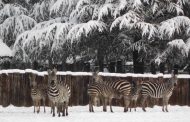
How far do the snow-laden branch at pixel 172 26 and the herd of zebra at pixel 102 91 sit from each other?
4926 millimetres

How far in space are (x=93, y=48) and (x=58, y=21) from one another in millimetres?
3188

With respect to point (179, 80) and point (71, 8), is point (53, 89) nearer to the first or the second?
point (179, 80)

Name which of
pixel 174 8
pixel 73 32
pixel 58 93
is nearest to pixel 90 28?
pixel 73 32

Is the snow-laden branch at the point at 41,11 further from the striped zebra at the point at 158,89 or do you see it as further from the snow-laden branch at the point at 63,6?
the striped zebra at the point at 158,89

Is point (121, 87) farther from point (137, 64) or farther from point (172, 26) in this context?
point (137, 64)

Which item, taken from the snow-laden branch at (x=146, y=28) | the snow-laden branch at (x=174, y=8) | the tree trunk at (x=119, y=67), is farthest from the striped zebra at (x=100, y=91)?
the tree trunk at (x=119, y=67)

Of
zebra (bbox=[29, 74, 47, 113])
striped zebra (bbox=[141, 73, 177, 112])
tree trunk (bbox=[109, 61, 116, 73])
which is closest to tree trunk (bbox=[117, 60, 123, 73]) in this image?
tree trunk (bbox=[109, 61, 116, 73])

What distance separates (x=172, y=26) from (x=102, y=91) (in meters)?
7.57

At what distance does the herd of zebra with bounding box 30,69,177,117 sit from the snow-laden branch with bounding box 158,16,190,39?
493 centimetres

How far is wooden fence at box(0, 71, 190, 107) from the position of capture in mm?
22062

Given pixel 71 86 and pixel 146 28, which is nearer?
pixel 71 86

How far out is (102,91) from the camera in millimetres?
21266

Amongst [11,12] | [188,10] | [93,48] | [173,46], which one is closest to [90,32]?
[93,48]

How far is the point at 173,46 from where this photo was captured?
27.5 m
